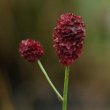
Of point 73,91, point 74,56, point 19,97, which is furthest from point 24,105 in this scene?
point 74,56

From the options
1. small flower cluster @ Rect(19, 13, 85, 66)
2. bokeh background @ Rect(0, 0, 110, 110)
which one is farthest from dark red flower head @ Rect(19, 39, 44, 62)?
bokeh background @ Rect(0, 0, 110, 110)

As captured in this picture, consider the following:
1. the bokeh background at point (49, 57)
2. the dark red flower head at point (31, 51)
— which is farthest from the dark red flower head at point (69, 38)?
the bokeh background at point (49, 57)

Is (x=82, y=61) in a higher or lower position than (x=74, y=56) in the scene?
lower

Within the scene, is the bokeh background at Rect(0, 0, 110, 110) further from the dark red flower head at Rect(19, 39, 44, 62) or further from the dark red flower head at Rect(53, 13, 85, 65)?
the dark red flower head at Rect(53, 13, 85, 65)

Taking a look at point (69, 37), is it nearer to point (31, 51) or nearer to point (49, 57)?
point (31, 51)

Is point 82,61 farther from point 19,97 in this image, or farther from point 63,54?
point 63,54

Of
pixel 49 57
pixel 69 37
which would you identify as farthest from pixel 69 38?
pixel 49 57

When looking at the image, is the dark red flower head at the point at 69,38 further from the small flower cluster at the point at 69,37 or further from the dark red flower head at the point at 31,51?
the dark red flower head at the point at 31,51
